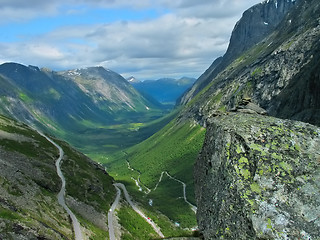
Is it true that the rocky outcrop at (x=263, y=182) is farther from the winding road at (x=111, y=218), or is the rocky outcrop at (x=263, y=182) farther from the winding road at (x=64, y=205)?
the winding road at (x=111, y=218)

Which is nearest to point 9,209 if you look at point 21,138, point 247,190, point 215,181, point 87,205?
point 87,205

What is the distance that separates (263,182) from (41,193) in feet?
216

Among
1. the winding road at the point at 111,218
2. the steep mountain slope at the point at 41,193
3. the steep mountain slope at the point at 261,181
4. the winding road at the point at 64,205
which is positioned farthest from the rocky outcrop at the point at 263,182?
the winding road at the point at 111,218

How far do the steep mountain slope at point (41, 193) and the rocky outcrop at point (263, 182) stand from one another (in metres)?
34.3

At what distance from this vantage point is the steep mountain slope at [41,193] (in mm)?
45656

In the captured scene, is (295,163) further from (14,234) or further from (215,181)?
(14,234)

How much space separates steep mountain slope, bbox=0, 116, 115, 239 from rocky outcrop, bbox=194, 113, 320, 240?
34.3 meters

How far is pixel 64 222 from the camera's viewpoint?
58.9 metres

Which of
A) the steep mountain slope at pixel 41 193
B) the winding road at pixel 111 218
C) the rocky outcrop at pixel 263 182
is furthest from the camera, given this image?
the winding road at pixel 111 218

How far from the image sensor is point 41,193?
6950cm

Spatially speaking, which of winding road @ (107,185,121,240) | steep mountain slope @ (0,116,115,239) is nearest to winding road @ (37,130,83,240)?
steep mountain slope @ (0,116,115,239)

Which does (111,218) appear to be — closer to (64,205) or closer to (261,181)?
(64,205)

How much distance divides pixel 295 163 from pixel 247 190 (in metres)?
3.59

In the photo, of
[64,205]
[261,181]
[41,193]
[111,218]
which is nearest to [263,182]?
[261,181]
